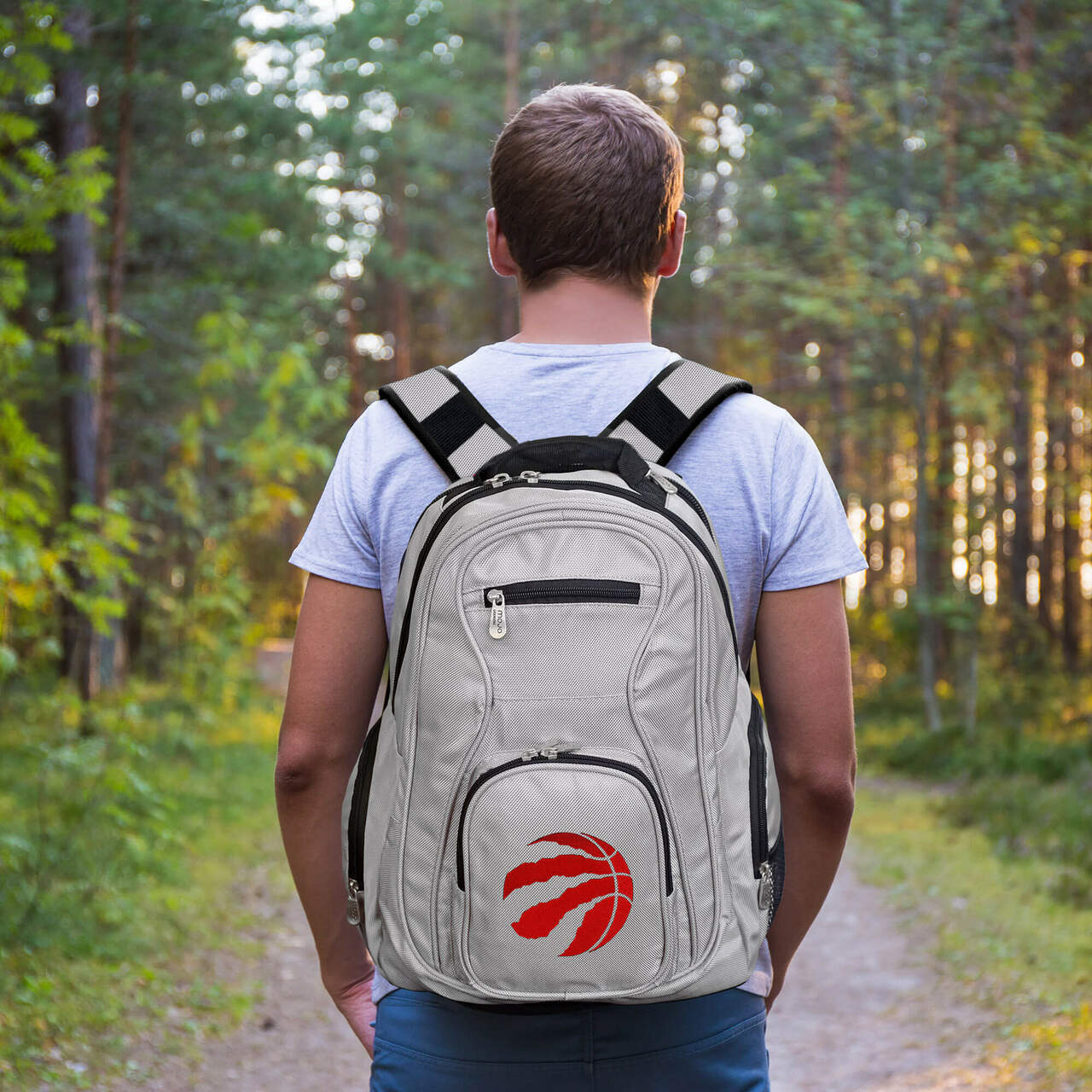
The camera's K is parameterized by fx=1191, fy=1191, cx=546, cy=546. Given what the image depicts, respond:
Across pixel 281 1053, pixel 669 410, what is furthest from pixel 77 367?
pixel 669 410

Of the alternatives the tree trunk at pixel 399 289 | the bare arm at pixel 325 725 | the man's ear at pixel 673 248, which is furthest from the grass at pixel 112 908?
the tree trunk at pixel 399 289

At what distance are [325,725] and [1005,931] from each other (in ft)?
19.3

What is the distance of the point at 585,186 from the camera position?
159 cm

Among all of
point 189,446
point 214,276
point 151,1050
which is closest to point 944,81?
point 214,276

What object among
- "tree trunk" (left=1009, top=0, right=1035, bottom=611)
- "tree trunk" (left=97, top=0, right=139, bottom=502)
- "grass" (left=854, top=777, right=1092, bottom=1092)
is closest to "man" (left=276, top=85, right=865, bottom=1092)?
"grass" (left=854, top=777, right=1092, bottom=1092)

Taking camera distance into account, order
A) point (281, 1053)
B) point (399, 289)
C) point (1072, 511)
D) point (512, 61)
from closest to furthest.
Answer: point (281, 1053) → point (1072, 511) → point (512, 61) → point (399, 289)

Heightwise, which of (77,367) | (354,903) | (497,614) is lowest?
(354,903)

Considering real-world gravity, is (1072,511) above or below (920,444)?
below

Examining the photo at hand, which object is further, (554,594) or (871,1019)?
(871,1019)

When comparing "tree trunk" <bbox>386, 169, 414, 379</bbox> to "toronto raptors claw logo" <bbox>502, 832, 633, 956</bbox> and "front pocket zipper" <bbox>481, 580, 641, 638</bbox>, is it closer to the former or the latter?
"front pocket zipper" <bbox>481, 580, 641, 638</bbox>

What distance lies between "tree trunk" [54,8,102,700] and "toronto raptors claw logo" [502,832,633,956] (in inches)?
339

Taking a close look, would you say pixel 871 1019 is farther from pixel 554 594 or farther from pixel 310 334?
pixel 310 334

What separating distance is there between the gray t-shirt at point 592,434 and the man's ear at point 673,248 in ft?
0.48

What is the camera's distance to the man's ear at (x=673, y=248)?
5.56ft
